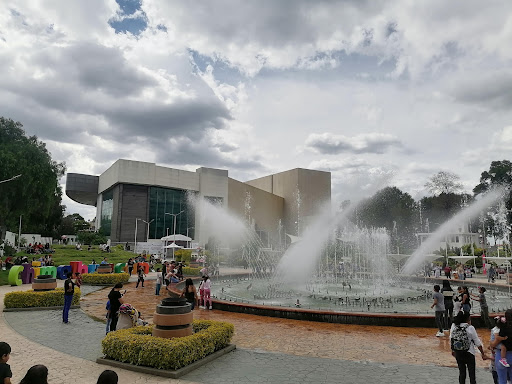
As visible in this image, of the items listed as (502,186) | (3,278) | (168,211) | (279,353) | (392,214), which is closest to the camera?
(279,353)

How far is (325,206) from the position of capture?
82625mm

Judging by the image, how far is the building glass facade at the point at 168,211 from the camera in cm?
7025

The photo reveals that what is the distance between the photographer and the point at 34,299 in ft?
43.8

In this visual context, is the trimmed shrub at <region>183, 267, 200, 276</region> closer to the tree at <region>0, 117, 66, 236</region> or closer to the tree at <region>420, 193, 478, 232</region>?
the tree at <region>0, 117, 66, 236</region>

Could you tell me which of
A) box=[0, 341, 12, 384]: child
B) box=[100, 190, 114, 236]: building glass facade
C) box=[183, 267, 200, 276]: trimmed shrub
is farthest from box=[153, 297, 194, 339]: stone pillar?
box=[100, 190, 114, 236]: building glass facade

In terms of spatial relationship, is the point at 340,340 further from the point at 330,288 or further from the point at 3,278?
the point at 3,278

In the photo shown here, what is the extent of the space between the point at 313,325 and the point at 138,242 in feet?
196

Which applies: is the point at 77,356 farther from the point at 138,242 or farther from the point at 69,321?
the point at 138,242

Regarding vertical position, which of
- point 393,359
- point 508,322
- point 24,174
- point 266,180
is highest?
point 266,180

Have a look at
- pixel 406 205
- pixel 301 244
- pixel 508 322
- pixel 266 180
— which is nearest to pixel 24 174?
pixel 301 244

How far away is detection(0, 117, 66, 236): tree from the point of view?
3306 centimetres

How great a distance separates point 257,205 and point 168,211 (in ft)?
66.6

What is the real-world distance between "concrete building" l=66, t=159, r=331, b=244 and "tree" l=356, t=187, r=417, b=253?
19196 mm

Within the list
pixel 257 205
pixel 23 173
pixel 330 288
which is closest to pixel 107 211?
pixel 257 205
